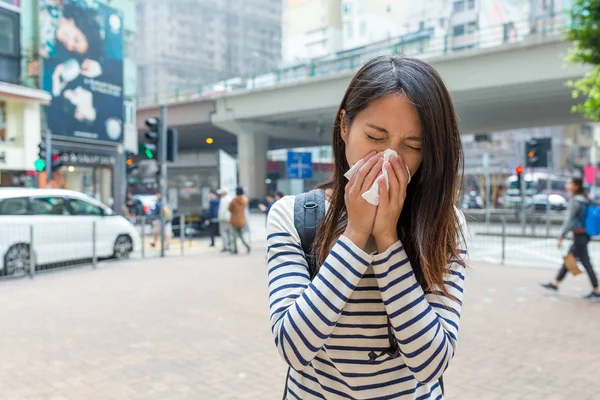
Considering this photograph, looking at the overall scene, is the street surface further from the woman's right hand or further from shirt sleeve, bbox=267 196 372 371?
the woman's right hand

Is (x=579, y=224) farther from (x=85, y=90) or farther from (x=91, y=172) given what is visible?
(x=85, y=90)

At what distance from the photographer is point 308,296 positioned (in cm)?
116

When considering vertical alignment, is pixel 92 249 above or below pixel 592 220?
below

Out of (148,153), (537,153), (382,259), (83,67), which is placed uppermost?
(83,67)

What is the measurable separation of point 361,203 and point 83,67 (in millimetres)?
26200

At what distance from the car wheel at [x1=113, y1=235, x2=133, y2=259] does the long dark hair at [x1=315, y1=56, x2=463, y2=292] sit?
11765 millimetres

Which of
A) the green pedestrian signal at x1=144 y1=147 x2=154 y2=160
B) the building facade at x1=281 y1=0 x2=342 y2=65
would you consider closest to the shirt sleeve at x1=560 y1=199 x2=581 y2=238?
the green pedestrian signal at x1=144 y1=147 x2=154 y2=160

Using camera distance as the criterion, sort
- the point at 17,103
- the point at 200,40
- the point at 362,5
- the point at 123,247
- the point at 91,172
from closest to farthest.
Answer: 1. the point at 123,247
2. the point at 17,103
3. the point at 91,172
4. the point at 362,5
5. the point at 200,40

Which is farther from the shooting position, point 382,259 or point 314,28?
point 314,28

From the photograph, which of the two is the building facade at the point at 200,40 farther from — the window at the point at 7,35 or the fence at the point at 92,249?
the fence at the point at 92,249

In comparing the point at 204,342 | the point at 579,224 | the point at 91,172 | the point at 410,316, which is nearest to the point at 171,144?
the point at 204,342

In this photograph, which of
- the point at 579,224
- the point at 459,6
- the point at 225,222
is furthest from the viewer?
the point at 459,6

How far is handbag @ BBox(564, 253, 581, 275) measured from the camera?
7.73m

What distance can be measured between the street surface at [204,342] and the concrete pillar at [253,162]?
73.3 feet
